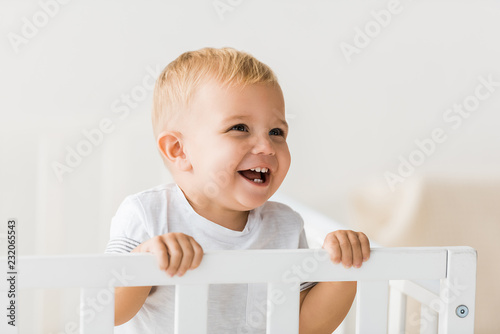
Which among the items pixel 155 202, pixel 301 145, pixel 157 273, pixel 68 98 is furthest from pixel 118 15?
pixel 157 273

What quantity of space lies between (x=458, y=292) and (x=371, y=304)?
0.10 metres

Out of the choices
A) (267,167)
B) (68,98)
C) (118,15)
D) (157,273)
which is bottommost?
(157,273)

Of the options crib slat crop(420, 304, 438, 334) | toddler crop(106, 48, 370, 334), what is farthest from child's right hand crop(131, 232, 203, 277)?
crib slat crop(420, 304, 438, 334)

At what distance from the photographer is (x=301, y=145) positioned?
177cm

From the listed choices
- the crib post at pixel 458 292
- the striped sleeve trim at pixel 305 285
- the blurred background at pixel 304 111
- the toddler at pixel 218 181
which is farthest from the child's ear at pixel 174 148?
the blurred background at pixel 304 111

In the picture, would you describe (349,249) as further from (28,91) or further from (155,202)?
(28,91)

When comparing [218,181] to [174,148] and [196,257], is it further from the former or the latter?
[196,257]

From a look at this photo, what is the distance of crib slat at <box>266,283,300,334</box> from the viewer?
712 millimetres

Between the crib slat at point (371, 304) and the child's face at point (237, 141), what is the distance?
0.19 meters

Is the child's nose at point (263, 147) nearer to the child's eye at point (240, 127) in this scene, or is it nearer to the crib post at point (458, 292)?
the child's eye at point (240, 127)

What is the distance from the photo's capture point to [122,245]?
873 mm

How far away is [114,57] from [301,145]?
50 cm

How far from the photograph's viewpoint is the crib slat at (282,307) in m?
0.71

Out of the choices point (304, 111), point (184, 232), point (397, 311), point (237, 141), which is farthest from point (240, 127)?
point (304, 111)
